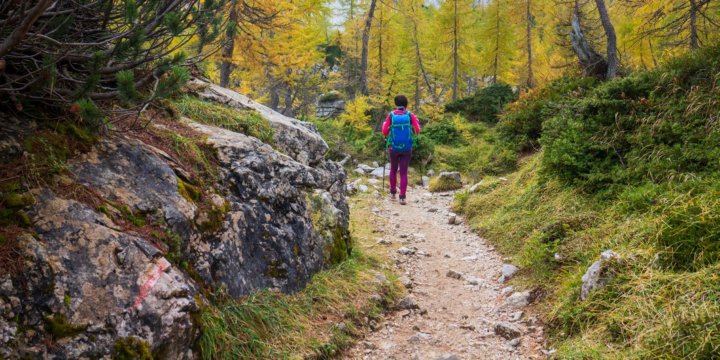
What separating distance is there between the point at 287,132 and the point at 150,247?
3270mm

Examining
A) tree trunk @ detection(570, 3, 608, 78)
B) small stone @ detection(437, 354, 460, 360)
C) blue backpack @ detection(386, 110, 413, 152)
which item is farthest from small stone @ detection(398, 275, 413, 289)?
tree trunk @ detection(570, 3, 608, 78)

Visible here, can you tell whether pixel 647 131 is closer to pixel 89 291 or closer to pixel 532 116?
pixel 532 116

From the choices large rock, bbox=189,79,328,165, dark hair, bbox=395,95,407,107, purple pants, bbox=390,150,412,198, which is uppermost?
dark hair, bbox=395,95,407,107

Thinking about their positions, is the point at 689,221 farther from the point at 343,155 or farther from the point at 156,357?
the point at 343,155

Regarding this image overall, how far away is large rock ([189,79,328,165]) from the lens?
561 cm

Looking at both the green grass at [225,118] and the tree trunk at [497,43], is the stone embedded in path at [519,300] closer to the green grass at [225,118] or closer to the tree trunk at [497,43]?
the green grass at [225,118]

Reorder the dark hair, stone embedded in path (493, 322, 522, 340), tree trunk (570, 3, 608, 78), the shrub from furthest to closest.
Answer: tree trunk (570, 3, 608, 78), the shrub, the dark hair, stone embedded in path (493, 322, 522, 340)

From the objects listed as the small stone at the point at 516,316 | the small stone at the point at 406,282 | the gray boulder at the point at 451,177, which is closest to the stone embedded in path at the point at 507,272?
the small stone at the point at 516,316

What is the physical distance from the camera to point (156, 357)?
7.82 feet

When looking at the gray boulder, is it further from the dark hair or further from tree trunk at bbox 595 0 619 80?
tree trunk at bbox 595 0 619 80

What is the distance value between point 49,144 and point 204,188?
3.80ft

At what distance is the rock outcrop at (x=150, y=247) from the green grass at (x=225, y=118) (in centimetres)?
48

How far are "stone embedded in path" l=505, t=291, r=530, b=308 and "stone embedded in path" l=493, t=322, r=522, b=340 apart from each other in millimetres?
477

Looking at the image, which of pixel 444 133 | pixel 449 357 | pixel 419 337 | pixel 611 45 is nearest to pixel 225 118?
pixel 419 337
